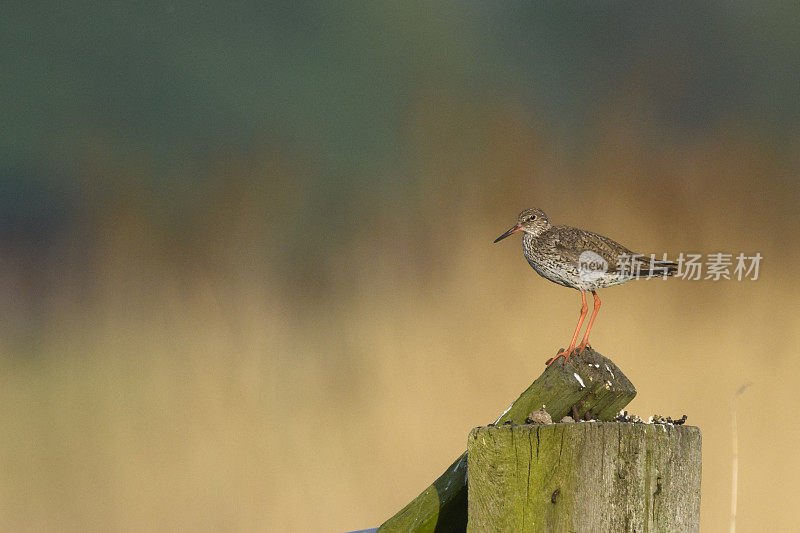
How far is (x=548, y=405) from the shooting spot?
2.77m

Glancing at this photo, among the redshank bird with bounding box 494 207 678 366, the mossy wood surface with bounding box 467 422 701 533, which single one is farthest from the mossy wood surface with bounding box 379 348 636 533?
the redshank bird with bounding box 494 207 678 366

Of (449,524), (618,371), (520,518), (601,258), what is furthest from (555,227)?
(520,518)

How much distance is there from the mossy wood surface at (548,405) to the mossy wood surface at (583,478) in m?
0.37

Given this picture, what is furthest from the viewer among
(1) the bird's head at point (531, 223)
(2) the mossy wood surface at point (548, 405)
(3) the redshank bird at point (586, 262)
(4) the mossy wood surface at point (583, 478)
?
(1) the bird's head at point (531, 223)

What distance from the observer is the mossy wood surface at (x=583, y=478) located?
2297 millimetres

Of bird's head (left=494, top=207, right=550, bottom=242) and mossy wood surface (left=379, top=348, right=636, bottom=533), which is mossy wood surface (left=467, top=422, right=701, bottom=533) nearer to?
mossy wood surface (left=379, top=348, right=636, bottom=533)

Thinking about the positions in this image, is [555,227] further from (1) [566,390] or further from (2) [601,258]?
(1) [566,390]

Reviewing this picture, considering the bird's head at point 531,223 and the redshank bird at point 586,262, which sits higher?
the bird's head at point 531,223

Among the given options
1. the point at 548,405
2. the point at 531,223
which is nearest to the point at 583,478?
the point at 548,405

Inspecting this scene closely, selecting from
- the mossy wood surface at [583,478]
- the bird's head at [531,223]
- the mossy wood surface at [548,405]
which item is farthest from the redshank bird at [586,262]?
the mossy wood surface at [583,478]

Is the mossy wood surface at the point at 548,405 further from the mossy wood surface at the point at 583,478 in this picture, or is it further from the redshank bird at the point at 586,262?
the redshank bird at the point at 586,262

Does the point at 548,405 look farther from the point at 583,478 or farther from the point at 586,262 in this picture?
the point at 586,262

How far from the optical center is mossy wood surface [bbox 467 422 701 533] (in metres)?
2.30

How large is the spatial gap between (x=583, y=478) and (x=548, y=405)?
0.49m
